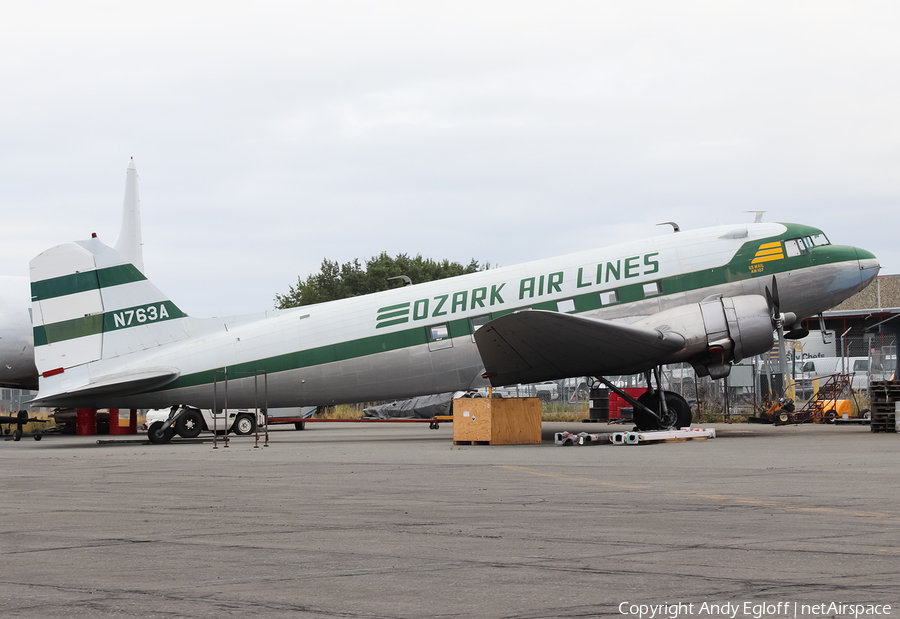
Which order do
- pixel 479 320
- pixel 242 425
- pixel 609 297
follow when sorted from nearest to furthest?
pixel 609 297 → pixel 479 320 → pixel 242 425

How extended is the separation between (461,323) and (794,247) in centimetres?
880

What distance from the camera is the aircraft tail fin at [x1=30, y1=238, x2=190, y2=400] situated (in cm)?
2255

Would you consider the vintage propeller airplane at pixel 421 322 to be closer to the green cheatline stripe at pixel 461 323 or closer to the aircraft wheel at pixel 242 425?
the green cheatline stripe at pixel 461 323

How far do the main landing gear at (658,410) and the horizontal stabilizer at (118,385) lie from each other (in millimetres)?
11491

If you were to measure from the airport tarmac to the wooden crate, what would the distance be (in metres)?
6.79

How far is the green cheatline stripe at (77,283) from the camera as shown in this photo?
22719 millimetres

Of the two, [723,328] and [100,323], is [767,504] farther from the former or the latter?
[100,323]

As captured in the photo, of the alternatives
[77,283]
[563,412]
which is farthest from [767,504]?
[563,412]

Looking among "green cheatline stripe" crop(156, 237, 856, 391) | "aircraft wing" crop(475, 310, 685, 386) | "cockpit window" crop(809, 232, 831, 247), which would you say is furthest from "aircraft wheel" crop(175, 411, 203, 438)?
"cockpit window" crop(809, 232, 831, 247)

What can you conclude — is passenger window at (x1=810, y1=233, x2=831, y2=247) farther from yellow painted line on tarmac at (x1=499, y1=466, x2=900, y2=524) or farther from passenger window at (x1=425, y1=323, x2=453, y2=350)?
yellow painted line on tarmac at (x1=499, y1=466, x2=900, y2=524)

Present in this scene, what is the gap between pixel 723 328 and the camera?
20656 millimetres

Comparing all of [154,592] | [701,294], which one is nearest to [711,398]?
[701,294]

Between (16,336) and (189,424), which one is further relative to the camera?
(16,336)

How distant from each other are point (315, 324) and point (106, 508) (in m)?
13.9
